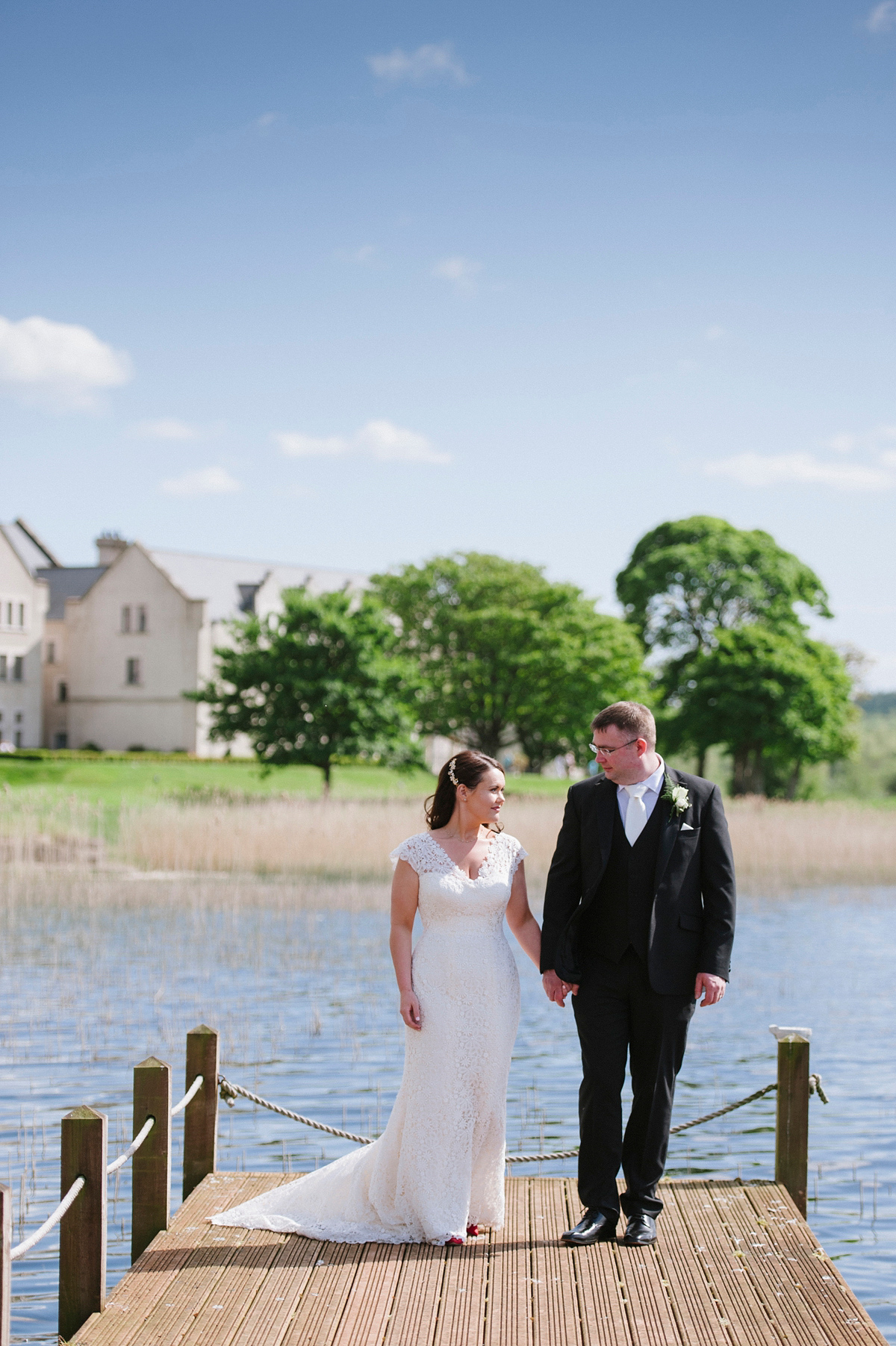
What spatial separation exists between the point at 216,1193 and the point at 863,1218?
12.5 ft

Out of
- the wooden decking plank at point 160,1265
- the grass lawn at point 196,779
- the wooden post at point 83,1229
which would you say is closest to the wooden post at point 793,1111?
the wooden decking plank at point 160,1265

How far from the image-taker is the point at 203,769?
155 ft

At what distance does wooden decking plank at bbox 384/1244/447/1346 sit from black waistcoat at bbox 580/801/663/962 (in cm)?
134

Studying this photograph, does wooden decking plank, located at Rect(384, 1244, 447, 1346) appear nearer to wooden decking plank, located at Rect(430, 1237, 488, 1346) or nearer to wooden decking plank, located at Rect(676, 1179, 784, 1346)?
wooden decking plank, located at Rect(430, 1237, 488, 1346)

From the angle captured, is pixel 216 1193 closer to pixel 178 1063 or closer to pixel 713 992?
pixel 713 992

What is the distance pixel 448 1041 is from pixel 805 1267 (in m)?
1.66

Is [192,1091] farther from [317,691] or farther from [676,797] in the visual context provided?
[317,691]

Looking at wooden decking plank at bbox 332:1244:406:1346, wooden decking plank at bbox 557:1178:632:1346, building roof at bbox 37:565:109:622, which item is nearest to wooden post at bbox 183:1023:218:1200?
wooden decking plank at bbox 332:1244:406:1346

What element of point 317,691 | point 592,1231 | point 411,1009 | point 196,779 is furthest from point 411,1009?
point 196,779

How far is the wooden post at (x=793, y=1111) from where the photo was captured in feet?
20.5

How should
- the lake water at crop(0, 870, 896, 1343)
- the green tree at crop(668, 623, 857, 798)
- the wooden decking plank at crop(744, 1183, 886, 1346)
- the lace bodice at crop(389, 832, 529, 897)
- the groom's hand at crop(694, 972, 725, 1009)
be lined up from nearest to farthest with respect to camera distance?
the wooden decking plank at crop(744, 1183, 886, 1346), the groom's hand at crop(694, 972, 725, 1009), the lace bodice at crop(389, 832, 529, 897), the lake water at crop(0, 870, 896, 1343), the green tree at crop(668, 623, 857, 798)

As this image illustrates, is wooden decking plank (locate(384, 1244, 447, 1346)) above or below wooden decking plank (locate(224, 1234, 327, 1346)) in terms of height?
above

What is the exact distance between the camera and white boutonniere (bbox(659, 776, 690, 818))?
5453 mm

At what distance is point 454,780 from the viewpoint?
5719 mm
